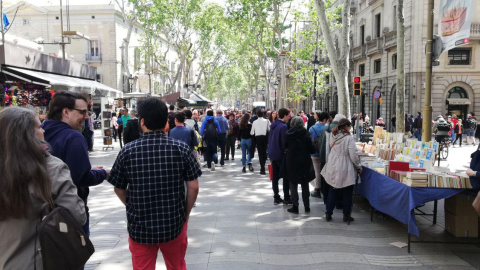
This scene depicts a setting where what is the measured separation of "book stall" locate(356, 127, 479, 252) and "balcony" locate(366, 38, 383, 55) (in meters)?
28.1

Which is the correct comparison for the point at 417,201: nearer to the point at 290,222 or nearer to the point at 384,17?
the point at 290,222

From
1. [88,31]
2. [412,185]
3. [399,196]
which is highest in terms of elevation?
[88,31]

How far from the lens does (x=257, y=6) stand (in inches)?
1029

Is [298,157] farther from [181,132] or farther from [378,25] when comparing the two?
[378,25]

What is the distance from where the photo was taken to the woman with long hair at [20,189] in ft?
7.43

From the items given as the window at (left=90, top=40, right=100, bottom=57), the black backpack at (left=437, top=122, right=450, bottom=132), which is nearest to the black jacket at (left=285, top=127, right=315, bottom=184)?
the black backpack at (left=437, top=122, right=450, bottom=132)

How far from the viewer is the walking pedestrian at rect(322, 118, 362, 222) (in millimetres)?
6883

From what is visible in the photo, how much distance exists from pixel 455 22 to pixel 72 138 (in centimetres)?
636

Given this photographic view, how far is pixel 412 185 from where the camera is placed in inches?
218

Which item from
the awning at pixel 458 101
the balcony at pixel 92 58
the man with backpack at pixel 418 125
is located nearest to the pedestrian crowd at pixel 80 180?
the man with backpack at pixel 418 125

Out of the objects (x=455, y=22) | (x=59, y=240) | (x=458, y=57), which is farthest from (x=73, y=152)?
(x=458, y=57)

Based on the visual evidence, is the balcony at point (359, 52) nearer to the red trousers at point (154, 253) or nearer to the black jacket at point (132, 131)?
the black jacket at point (132, 131)

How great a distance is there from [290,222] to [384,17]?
31020 mm

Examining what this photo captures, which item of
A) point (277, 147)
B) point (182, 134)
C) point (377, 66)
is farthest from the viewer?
point (377, 66)
